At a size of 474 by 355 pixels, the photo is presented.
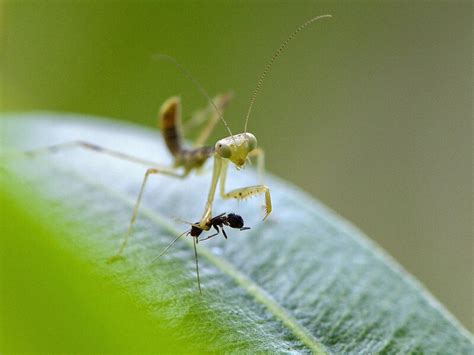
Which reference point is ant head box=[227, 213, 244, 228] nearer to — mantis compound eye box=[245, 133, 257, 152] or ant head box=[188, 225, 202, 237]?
ant head box=[188, 225, 202, 237]

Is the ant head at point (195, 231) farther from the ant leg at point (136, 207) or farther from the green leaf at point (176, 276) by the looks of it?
the ant leg at point (136, 207)

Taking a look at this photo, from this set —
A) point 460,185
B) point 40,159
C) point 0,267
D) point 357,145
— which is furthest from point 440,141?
point 0,267

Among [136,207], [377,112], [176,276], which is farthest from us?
[377,112]

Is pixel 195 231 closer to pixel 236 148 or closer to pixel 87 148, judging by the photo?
pixel 236 148

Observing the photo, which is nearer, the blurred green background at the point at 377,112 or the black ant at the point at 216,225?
the black ant at the point at 216,225

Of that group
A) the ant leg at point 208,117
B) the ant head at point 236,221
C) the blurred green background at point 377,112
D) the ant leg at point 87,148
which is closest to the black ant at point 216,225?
the ant head at point 236,221

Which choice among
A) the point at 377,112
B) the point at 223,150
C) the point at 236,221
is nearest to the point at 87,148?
the point at 223,150
